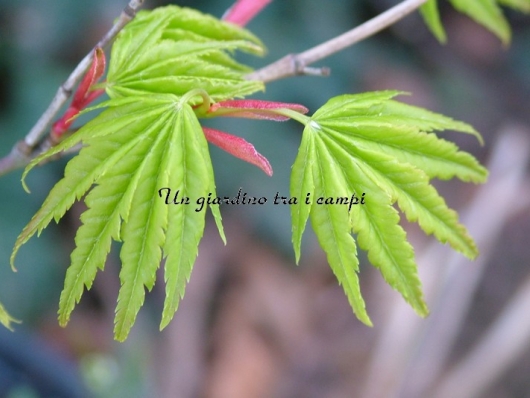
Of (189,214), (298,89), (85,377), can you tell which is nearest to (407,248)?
(189,214)

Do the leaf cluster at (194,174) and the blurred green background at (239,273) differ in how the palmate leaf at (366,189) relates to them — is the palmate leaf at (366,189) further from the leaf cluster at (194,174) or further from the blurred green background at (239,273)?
the blurred green background at (239,273)

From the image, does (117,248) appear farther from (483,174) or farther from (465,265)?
(483,174)

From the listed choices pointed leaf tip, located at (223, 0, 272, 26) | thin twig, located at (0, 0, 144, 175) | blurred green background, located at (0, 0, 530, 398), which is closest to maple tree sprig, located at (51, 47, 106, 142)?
thin twig, located at (0, 0, 144, 175)

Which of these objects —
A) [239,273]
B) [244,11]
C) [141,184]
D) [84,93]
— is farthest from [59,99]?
[239,273]

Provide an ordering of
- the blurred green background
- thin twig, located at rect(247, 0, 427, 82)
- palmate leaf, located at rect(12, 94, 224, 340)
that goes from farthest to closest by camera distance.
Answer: the blurred green background → thin twig, located at rect(247, 0, 427, 82) → palmate leaf, located at rect(12, 94, 224, 340)

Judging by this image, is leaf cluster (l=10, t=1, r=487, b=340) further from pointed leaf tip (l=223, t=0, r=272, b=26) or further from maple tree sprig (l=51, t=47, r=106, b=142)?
pointed leaf tip (l=223, t=0, r=272, b=26)
